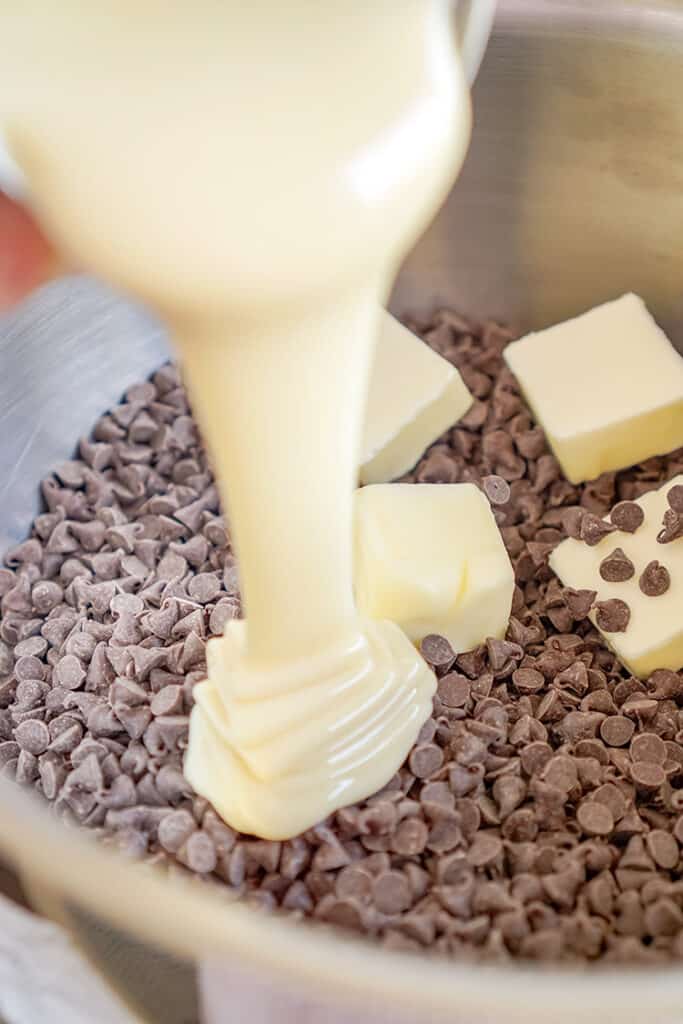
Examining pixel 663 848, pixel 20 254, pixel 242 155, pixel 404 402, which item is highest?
pixel 242 155

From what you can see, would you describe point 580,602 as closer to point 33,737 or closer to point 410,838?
point 410,838

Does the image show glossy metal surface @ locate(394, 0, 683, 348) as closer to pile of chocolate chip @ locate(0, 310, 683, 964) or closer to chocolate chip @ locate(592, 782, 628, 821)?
pile of chocolate chip @ locate(0, 310, 683, 964)

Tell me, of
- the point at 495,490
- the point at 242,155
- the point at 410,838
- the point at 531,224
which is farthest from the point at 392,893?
the point at 531,224

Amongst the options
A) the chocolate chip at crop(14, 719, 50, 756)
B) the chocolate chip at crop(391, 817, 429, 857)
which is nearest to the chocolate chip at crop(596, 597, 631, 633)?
the chocolate chip at crop(391, 817, 429, 857)

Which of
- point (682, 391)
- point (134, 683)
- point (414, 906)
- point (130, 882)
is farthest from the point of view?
point (682, 391)

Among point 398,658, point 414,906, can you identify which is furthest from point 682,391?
point 414,906

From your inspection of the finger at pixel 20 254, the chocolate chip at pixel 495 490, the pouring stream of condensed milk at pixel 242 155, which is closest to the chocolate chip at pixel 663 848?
the chocolate chip at pixel 495 490

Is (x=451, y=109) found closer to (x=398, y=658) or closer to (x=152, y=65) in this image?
(x=152, y=65)
